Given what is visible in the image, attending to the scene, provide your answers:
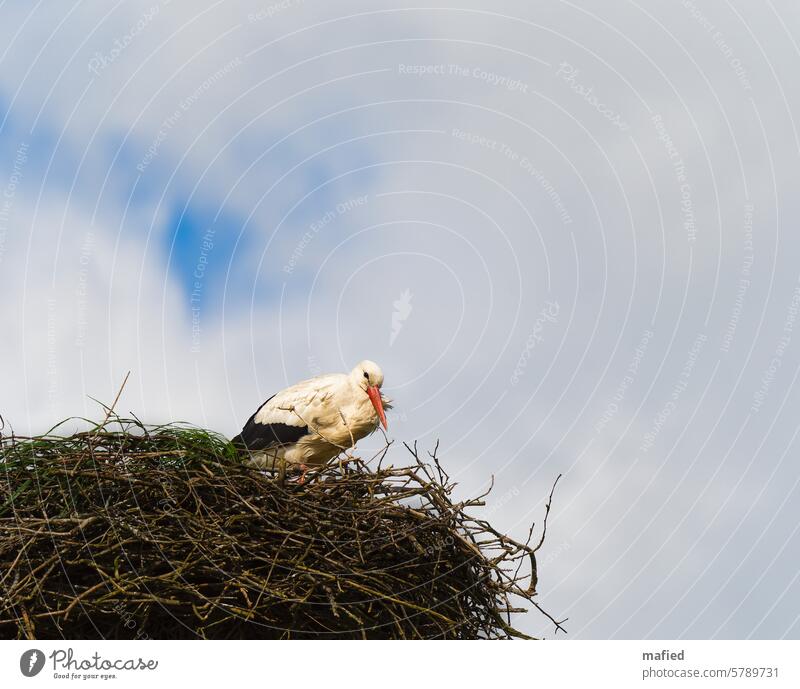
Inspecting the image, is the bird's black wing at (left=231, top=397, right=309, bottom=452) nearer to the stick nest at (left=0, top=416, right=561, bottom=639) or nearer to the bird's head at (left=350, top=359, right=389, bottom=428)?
the bird's head at (left=350, top=359, right=389, bottom=428)

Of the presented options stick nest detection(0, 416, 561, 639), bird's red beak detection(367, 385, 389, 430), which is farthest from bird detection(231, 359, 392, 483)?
stick nest detection(0, 416, 561, 639)

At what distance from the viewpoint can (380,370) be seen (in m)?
5.09

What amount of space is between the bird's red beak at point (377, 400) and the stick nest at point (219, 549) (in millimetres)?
913

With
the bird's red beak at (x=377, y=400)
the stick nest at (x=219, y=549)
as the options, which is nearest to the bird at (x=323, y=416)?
the bird's red beak at (x=377, y=400)

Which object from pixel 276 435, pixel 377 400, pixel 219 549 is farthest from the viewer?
pixel 276 435

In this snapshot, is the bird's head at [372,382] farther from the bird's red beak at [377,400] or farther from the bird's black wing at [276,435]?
the bird's black wing at [276,435]

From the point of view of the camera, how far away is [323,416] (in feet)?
16.6

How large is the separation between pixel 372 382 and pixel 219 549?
1.67 m

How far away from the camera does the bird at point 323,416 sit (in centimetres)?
504

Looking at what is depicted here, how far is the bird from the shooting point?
5.04m

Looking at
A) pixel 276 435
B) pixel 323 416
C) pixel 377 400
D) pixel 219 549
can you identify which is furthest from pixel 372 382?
pixel 219 549

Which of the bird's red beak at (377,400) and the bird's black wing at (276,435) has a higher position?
the bird's red beak at (377,400)

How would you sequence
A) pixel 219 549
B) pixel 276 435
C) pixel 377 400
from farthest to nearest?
pixel 276 435 → pixel 377 400 → pixel 219 549

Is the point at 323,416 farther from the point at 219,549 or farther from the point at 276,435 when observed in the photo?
the point at 219,549
